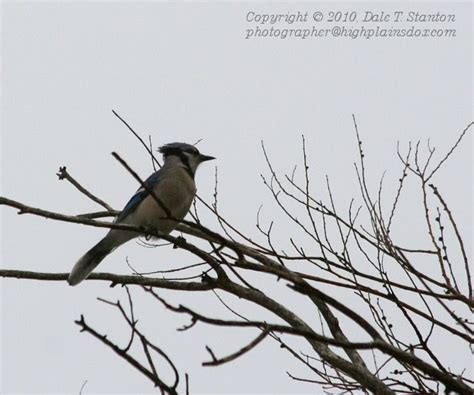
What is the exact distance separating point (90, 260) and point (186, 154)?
5.19 ft

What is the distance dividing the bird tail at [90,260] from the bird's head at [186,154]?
3.82ft

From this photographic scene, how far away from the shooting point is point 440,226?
450 centimetres

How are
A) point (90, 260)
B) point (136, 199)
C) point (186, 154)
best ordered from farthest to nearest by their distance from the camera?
point (186, 154) → point (136, 199) → point (90, 260)

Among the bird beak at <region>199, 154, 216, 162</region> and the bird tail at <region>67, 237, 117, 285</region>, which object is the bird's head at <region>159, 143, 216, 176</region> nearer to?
the bird beak at <region>199, 154, 216, 162</region>

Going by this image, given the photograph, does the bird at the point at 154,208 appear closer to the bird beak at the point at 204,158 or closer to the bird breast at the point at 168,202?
the bird breast at the point at 168,202

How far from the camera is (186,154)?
22.7 ft

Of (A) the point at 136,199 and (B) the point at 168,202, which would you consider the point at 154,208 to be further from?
(A) the point at 136,199

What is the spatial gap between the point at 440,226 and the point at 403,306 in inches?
36.0

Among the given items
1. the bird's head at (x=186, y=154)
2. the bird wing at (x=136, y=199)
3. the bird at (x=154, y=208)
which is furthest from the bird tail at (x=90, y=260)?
the bird's head at (x=186, y=154)

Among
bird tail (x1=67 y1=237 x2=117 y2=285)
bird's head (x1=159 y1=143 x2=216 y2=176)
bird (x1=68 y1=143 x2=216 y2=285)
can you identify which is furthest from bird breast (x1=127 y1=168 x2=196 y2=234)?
bird's head (x1=159 y1=143 x2=216 y2=176)

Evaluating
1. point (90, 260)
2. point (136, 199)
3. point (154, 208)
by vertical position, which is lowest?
point (90, 260)

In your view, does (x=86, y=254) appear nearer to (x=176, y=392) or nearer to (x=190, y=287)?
(x=190, y=287)

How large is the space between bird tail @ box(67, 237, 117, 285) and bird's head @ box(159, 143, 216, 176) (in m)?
1.16

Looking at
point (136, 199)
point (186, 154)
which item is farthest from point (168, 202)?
point (186, 154)
